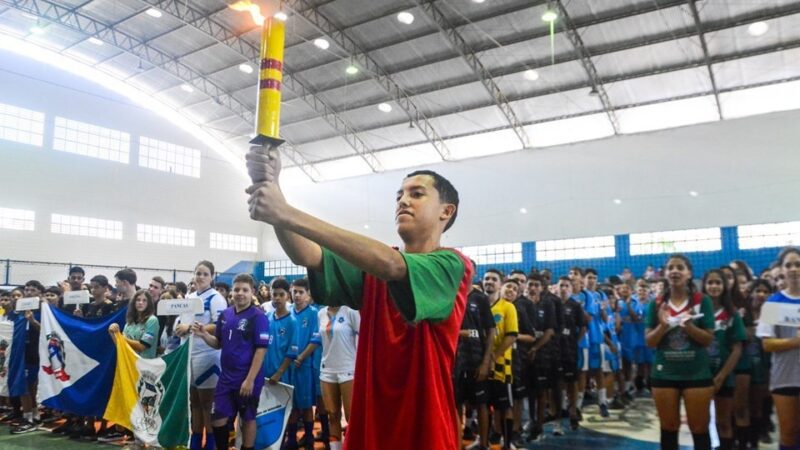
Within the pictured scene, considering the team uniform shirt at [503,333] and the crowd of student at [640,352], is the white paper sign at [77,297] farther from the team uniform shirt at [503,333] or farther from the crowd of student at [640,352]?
the team uniform shirt at [503,333]

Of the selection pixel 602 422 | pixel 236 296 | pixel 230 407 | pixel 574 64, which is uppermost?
pixel 574 64

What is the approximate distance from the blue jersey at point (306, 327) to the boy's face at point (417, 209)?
4716mm

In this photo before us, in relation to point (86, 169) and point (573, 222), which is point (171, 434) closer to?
point (573, 222)

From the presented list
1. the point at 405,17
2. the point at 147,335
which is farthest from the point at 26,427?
the point at 405,17

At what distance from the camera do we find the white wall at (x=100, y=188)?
17859mm

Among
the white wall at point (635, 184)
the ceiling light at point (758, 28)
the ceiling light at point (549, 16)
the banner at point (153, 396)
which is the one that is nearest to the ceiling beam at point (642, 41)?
the ceiling light at point (758, 28)

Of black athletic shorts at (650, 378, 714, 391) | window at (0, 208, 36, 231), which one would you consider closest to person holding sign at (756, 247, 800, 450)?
black athletic shorts at (650, 378, 714, 391)

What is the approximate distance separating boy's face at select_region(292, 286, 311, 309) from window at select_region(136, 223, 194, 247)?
643 inches

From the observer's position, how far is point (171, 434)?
547cm

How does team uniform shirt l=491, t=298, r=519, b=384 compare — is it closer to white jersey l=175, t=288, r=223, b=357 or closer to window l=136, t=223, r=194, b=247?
white jersey l=175, t=288, r=223, b=357

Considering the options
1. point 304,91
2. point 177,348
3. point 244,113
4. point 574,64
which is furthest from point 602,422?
point 244,113

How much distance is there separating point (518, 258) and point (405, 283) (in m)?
18.0

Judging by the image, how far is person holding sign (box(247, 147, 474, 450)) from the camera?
137 cm

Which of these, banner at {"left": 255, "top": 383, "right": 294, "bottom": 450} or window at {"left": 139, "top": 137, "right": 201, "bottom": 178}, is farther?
window at {"left": 139, "top": 137, "right": 201, "bottom": 178}
